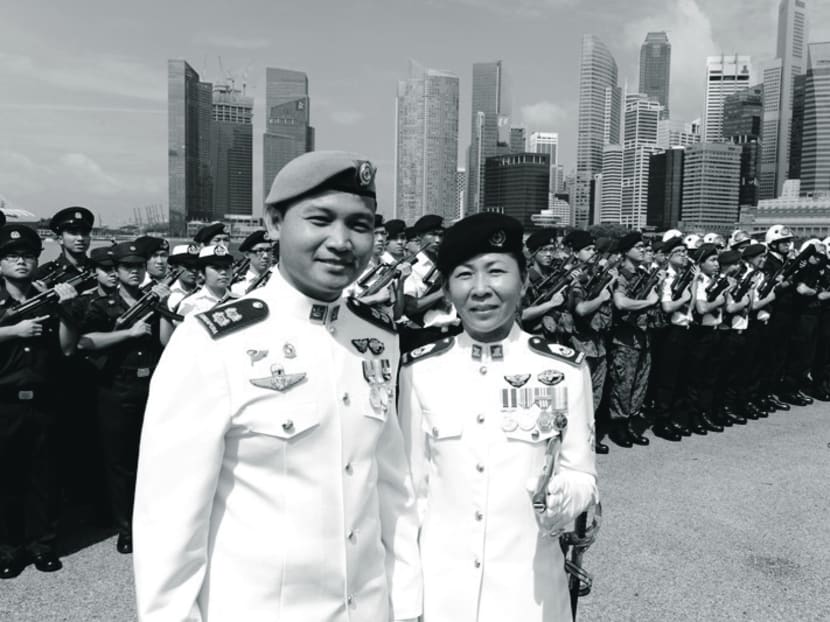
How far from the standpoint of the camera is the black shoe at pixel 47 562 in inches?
174

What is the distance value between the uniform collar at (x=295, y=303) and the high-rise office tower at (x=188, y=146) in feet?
483

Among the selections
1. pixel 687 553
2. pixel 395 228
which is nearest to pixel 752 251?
pixel 395 228

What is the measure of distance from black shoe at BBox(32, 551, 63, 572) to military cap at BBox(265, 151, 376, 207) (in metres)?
3.70

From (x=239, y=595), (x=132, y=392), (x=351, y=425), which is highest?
(x=351, y=425)

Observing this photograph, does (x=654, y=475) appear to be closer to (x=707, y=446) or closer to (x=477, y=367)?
(x=707, y=446)

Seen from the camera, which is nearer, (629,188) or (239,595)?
(239,595)

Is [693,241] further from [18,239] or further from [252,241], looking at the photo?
[18,239]

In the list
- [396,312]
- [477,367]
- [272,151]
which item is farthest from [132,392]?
[272,151]

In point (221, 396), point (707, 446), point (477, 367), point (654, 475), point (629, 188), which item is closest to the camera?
point (221, 396)

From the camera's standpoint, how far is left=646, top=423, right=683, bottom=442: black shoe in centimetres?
764

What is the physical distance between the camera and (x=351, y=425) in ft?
6.03

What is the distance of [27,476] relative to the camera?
181 inches

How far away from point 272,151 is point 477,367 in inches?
3386

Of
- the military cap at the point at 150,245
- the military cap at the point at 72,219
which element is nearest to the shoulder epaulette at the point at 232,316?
the military cap at the point at 150,245
